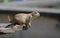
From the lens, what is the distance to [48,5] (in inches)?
93.0

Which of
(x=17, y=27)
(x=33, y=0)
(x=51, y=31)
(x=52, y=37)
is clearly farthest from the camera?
(x=33, y=0)

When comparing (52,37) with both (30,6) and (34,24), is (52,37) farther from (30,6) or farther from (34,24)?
(30,6)

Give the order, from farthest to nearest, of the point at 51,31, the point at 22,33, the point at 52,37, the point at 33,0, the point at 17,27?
the point at 33,0 → the point at 51,31 → the point at 52,37 → the point at 22,33 → the point at 17,27

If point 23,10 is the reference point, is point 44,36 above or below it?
below

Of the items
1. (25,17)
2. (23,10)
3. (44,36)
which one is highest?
(25,17)

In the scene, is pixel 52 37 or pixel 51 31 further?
pixel 51 31

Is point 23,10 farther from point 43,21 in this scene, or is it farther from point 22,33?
point 22,33

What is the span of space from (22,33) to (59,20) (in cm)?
94

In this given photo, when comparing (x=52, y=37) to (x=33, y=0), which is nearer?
(x=52, y=37)

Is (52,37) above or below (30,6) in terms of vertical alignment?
below

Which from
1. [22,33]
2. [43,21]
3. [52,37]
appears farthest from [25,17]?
[43,21]

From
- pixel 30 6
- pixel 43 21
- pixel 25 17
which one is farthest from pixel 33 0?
pixel 25 17

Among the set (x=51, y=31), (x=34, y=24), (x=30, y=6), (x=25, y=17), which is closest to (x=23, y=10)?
(x=30, y=6)

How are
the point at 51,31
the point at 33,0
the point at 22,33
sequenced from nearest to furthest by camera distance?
1. the point at 22,33
2. the point at 51,31
3. the point at 33,0
